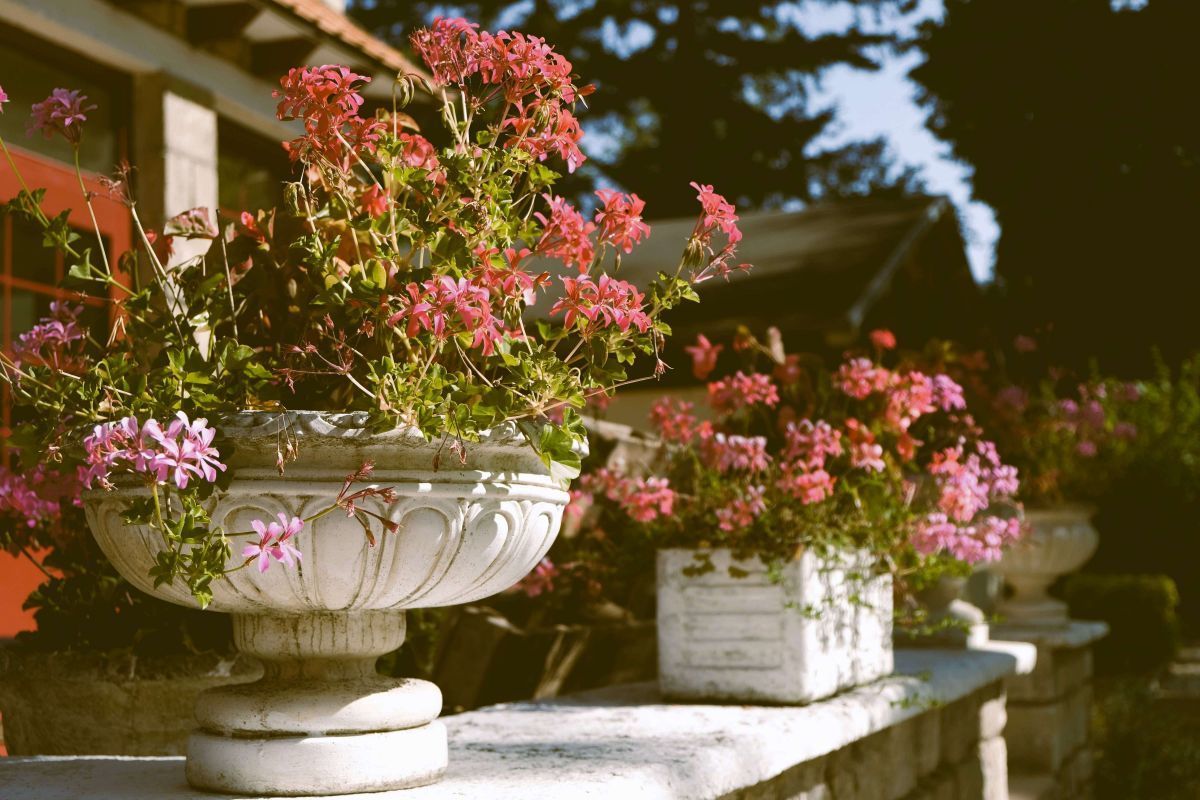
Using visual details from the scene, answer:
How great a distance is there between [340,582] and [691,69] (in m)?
17.3

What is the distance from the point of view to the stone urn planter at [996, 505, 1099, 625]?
5711mm

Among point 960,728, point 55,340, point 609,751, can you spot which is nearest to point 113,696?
point 55,340

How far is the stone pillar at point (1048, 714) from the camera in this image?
17.5 feet

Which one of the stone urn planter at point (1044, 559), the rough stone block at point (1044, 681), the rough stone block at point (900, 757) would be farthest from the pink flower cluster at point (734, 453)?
the stone urn planter at point (1044, 559)

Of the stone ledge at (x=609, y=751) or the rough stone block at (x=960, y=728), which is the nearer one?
the stone ledge at (x=609, y=751)

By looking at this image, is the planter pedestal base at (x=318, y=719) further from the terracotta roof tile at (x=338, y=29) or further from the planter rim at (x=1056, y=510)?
the planter rim at (x=1056, y=510)

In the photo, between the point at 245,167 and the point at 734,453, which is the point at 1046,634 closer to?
the point at 734,453

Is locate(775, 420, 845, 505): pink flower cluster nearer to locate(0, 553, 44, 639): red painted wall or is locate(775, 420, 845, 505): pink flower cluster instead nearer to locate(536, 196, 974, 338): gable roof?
locate(0, 553, 44, 639): red painted wall

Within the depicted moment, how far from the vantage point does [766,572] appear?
2.96m

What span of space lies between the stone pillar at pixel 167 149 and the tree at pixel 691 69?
41.0ft

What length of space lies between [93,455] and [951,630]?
3525 millimetres

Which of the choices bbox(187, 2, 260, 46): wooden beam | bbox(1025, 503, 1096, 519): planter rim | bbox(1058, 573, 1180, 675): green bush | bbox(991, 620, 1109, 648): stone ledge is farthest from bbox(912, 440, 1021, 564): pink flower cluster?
bbox(1058, 573, 1180, 675): green bush

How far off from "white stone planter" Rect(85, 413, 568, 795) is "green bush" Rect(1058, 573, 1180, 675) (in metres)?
9.93

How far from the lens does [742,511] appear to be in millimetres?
2916
